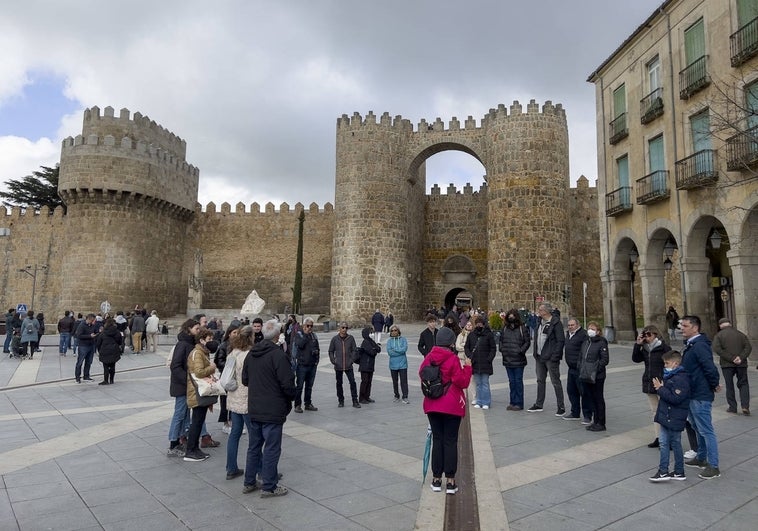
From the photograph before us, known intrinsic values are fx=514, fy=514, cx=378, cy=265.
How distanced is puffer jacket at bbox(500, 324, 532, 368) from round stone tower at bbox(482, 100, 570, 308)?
1901cm

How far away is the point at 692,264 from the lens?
48.6ft

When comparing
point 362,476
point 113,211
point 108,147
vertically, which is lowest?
point 362,476

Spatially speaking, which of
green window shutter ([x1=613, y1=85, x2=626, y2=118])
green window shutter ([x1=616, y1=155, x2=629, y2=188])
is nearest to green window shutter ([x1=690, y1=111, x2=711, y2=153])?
green window shutter ([x1=616, y1=155, x2=629, y2=188])

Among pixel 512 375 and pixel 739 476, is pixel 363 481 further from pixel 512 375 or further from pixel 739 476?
pixel 512 375

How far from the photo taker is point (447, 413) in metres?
4.72

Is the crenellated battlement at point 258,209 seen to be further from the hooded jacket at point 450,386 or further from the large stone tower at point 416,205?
the hooded jacket at point 450,386

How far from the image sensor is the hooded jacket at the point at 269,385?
4.75m

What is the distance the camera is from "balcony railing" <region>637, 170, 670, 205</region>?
15.6 meters

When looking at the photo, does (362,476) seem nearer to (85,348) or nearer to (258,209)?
(85,348)

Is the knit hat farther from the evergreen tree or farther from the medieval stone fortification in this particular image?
the evergreen tree

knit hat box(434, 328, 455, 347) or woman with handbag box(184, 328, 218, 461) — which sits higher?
knit hat box(434, 328, 455, 347)

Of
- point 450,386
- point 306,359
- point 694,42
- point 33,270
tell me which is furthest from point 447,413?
point 33,270

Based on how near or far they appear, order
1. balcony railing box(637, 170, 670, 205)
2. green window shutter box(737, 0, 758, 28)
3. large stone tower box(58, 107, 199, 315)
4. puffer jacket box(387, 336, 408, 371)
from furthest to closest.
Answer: large stone tower box(58, 107, 199, 315), balcony railing box(637, 170, 670, 205), green window shutter box(737, 0, 758, 28), puffer jacket box(387, 336, 408, 371)

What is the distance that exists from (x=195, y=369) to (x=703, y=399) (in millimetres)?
5488
